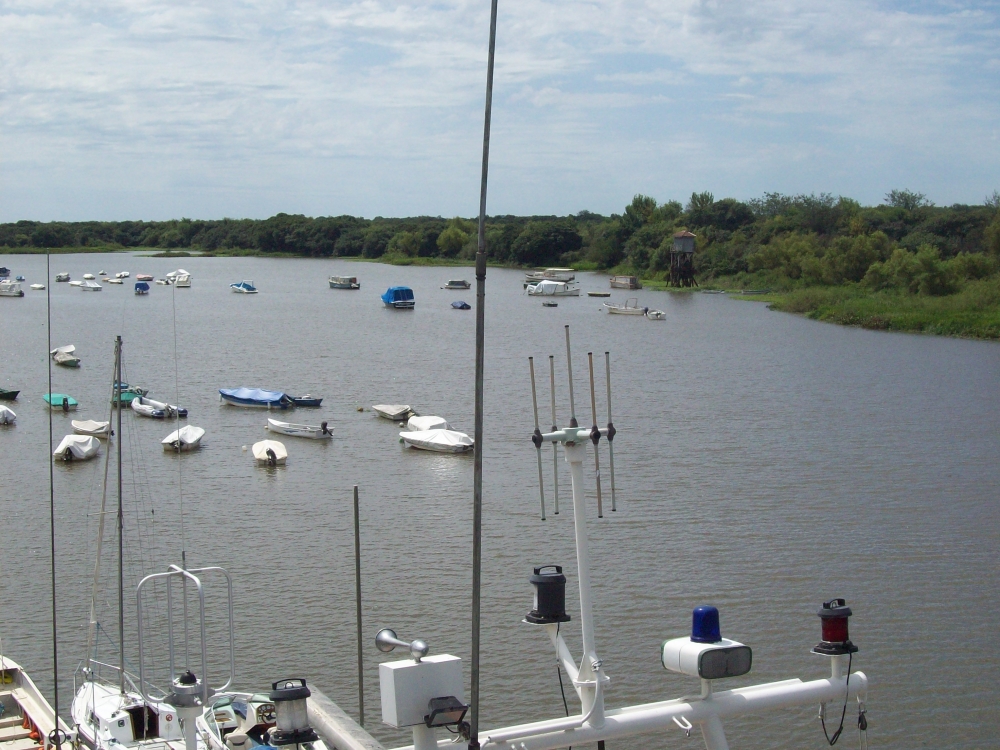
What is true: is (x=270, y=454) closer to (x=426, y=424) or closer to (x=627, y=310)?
(x=426, y=424)

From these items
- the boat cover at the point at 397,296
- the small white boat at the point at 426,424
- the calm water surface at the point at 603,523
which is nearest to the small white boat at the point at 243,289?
the boat cover at the point at 397,296

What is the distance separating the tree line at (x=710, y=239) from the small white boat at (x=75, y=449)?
7.72m

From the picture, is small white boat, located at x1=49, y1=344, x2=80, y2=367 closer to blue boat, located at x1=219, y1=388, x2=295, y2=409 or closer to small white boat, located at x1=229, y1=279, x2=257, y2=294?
blue boat, located at x1=219, y1=388, x2=295, y2=409

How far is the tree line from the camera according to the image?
8123cm

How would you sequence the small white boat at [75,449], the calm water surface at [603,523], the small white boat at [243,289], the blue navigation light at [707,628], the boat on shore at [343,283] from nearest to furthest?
the blue navigation light at [707,628]
the calm water surface at [603,523]
the small white boat at [75,449]
the small white boat at [243,289]
the boat on shore at [343,283]

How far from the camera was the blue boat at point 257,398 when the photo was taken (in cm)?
3794

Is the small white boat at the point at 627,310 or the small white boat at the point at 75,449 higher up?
the small white boat at the point at 627,310

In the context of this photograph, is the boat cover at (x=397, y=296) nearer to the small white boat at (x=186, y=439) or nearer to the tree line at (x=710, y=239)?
the tree line at (x=710, y=239)

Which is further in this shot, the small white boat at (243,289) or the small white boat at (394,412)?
the small white boat at (243,289)

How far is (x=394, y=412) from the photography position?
35.8 meters

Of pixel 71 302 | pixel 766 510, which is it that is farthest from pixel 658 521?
pixel 71 302

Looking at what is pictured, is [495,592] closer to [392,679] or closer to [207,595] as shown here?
[207,595]

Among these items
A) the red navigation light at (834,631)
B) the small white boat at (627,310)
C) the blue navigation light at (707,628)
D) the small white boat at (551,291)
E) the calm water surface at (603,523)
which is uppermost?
the small white boat at (551,291)

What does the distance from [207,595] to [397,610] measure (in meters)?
3.26
